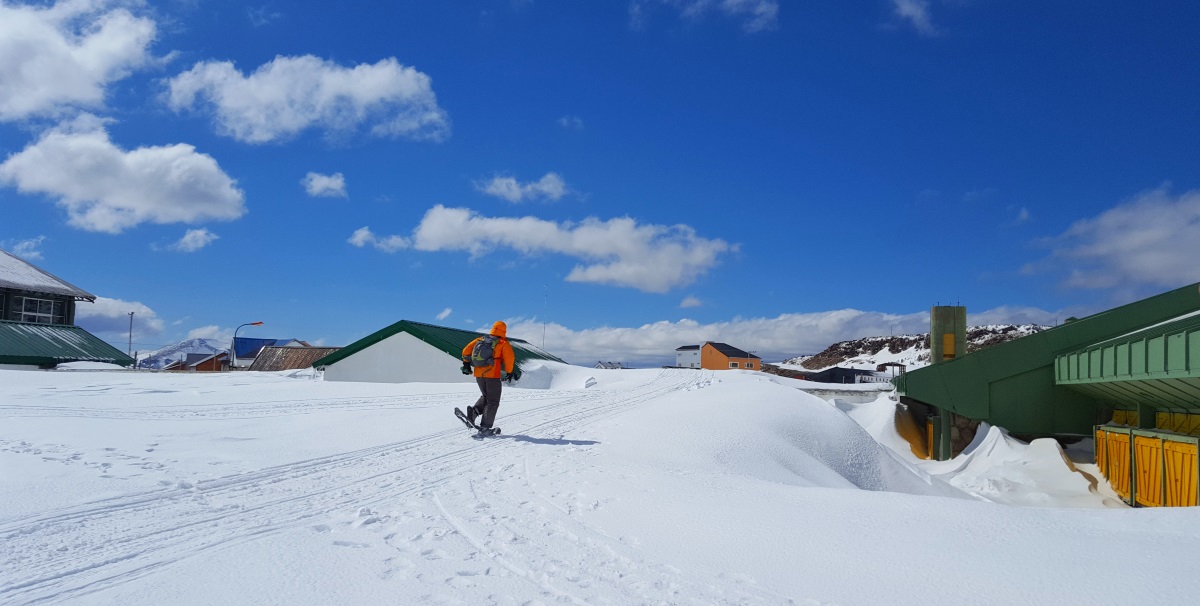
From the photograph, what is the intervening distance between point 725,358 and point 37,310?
51811 millimetres

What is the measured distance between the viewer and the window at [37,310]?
37531mm

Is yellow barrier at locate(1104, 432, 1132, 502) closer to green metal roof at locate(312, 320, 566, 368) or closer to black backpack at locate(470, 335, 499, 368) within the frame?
black backpack at locate(470, 335, 499, 368)

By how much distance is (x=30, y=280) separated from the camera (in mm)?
38875

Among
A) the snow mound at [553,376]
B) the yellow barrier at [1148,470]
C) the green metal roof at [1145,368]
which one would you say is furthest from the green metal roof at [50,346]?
the yellow barrier at [1148,470]

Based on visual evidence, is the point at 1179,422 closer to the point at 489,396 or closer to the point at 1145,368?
the point at 1145,368

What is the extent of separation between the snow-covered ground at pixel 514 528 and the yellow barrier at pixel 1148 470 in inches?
439

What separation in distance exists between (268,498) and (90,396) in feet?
49.5

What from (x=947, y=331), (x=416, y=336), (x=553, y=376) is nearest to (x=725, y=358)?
(x=947, y=331)

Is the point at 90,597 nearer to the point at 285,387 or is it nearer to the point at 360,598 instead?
the point at 360,598

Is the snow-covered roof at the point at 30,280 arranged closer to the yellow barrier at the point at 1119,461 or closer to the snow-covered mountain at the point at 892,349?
the yellow barrier at the point at 1119,461

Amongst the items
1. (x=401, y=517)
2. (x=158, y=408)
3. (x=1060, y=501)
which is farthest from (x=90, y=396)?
(x=1060, y=501)

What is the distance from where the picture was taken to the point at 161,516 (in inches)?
228

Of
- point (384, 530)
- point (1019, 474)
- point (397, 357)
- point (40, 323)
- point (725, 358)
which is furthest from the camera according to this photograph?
point (725, 358)

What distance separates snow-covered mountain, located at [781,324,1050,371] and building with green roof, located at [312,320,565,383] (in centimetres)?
4938
